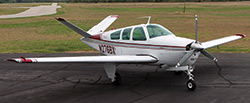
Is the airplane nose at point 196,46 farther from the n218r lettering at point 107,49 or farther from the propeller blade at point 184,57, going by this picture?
the n218r lettering at point 107,49

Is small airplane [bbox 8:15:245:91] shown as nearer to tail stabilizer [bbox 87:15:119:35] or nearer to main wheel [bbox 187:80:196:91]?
main wheel [bbox 187:80:196:91]

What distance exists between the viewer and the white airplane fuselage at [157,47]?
1151cm

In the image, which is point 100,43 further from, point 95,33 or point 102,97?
point 102,97

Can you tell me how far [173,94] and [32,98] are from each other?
485 centimetres

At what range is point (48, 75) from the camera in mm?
14539

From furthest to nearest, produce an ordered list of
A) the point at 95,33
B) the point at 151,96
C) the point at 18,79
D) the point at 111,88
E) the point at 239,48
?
1. the point at 239,48
2. the point at 95,33
3. the point at 18,79
4. the point at 111,88
5. the point at 151,96

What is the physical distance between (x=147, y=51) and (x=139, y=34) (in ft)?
2.66

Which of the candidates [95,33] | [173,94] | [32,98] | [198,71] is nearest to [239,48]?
[198,71]

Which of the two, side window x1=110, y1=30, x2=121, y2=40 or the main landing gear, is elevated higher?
side window x1=110, y1=30, x2=121, y2=40

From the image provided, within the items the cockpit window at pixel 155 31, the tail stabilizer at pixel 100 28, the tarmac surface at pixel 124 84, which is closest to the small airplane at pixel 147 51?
the cockpit window at pixel 155 31

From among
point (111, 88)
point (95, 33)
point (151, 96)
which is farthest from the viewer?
point (95, 33)

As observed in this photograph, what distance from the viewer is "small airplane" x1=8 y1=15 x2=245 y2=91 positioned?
11.3m

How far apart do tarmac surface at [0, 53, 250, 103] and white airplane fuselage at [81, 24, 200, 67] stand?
1098 mm

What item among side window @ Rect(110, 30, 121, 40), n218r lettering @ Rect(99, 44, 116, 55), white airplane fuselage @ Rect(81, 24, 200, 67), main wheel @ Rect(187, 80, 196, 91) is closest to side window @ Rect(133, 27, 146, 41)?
white airplane fuselage @ Rect(81, 24, 200, 67)
